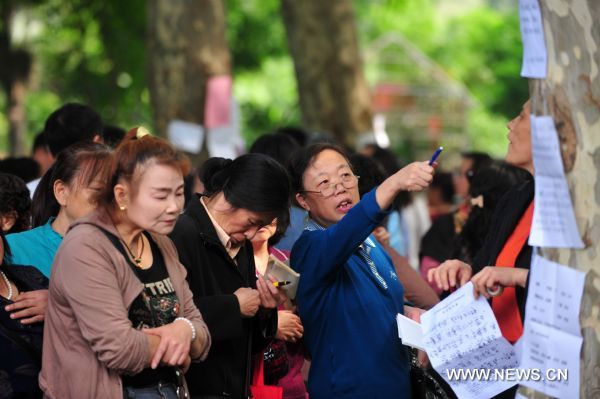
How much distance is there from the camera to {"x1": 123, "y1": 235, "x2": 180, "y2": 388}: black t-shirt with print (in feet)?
14.0

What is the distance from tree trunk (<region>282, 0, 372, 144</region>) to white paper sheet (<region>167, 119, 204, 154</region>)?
316 centimetres

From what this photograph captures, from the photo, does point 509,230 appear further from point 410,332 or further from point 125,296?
point 125,296

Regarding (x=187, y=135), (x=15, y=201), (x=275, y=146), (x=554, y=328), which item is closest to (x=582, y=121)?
(x=554, y=328)

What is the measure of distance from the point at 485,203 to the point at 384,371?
7.21 ft

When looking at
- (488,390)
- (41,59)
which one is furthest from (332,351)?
(41,59)

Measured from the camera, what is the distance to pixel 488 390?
4.69 meters

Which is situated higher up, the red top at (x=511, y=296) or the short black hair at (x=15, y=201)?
the short black hair at (x=15, y=201)

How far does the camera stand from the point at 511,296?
5.06 metres

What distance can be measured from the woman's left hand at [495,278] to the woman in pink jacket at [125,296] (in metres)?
1.09

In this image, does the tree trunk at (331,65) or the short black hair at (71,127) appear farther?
the tree trunk at (331,65)

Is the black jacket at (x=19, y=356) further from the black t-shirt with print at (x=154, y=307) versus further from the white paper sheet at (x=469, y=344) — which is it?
the white paper sheet at (x=469, y=344)

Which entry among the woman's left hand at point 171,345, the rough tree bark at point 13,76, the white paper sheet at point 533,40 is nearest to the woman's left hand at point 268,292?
the woman's left hand at point 171,345

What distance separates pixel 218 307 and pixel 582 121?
1637 millimetres

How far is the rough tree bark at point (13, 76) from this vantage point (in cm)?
2213
